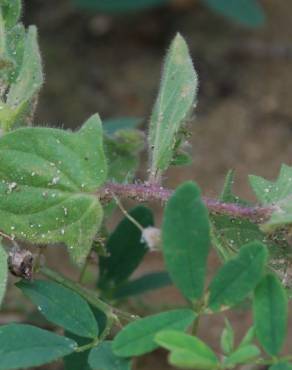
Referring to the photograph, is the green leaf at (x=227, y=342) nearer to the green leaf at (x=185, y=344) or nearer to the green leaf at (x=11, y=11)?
the green leaf at (x=185, y=344)

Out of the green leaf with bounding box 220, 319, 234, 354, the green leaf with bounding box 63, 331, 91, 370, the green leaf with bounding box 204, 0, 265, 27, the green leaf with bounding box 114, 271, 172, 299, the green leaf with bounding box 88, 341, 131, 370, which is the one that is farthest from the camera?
the green leaf with bounding box 204, 0, 265, 27

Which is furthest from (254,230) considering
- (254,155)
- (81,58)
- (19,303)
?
(81,58)

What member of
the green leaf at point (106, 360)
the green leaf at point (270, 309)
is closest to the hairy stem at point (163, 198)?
the green leaf at point (270, 309)

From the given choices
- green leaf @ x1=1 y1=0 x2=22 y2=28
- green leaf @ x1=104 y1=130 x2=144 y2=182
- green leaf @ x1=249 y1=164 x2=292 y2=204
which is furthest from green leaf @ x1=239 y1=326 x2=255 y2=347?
green leaf @ x1=1 y1=0 x2=22 y2=28

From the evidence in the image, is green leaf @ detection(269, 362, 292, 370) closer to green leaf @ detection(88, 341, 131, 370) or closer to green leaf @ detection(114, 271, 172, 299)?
green leaf @ detection(88, 341, 131, 370)

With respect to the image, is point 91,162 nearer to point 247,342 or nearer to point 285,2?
point 247,342

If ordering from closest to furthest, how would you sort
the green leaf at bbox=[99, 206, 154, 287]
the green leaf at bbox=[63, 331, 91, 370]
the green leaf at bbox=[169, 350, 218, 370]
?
the green leaf at bbox=[169, 350, 218, 370]
the green leaf at bbox=[63, 331, 91, 370]
the green leaf at bbox=[99, 206, 154, 287]
